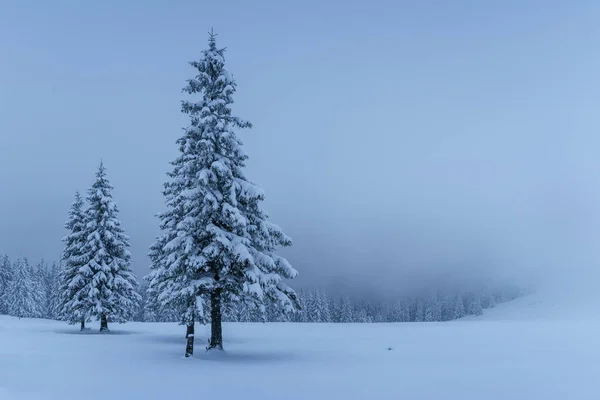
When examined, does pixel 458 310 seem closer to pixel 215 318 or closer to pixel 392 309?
pixel 392 309

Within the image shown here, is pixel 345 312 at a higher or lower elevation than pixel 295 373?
lower

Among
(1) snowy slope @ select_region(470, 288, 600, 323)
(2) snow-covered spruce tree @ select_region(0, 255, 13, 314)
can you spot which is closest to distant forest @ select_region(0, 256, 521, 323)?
(2) snow-covered spruce tree @ select_region(0, 255, 13, 314)

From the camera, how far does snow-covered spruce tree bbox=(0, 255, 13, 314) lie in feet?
287

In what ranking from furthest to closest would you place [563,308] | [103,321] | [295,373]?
[563,308], [103,321], [295,373]

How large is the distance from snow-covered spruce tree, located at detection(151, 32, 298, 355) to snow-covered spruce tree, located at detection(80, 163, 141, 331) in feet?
58.7

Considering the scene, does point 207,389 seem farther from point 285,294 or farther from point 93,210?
point 93,210

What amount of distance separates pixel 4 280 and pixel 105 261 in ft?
227

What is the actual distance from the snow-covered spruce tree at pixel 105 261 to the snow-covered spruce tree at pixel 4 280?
6393 cm

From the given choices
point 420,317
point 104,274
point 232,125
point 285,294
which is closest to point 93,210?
point 104,274

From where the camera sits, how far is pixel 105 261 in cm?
3944

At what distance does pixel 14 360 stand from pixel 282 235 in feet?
42.2

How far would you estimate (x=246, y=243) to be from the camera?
21.9 metres

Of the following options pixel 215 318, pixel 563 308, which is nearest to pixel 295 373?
pixel 215 318

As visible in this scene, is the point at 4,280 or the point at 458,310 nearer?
the point at 4,280
